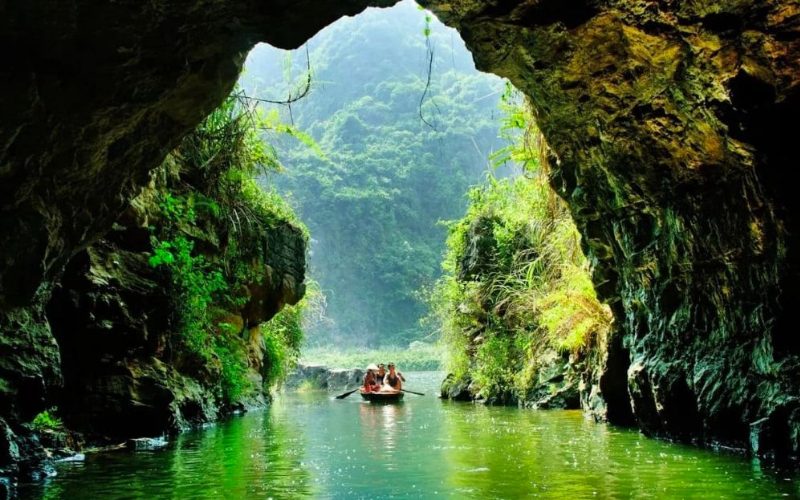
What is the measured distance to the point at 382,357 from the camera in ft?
202

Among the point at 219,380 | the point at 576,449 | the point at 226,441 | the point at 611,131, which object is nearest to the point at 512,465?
the point at 576,449

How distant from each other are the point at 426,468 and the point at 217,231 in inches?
311

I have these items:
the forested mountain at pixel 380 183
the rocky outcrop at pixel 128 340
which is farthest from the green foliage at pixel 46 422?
the forested mountain at pixel 380 183

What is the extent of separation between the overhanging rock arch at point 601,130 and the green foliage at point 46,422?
0.97m

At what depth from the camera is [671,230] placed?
25.1 feet

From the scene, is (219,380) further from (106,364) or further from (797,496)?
(797,496)

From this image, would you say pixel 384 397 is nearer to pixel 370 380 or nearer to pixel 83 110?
pixel 370 380

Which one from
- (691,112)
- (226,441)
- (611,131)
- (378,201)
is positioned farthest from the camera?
(378,201)

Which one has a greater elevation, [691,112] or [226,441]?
[691,112]

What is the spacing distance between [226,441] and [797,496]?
678 centimetres

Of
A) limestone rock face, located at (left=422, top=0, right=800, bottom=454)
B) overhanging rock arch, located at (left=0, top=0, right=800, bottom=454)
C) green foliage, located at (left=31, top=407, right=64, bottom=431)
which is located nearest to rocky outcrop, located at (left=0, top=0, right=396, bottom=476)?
overhanging rock arch, located at (left=0, top=0, right=800, bottom=454)

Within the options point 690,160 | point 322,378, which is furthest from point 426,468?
point 322,378

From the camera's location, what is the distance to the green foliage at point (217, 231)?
10.9 m

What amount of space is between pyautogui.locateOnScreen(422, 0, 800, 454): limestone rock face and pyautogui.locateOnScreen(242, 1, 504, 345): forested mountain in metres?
59.3
